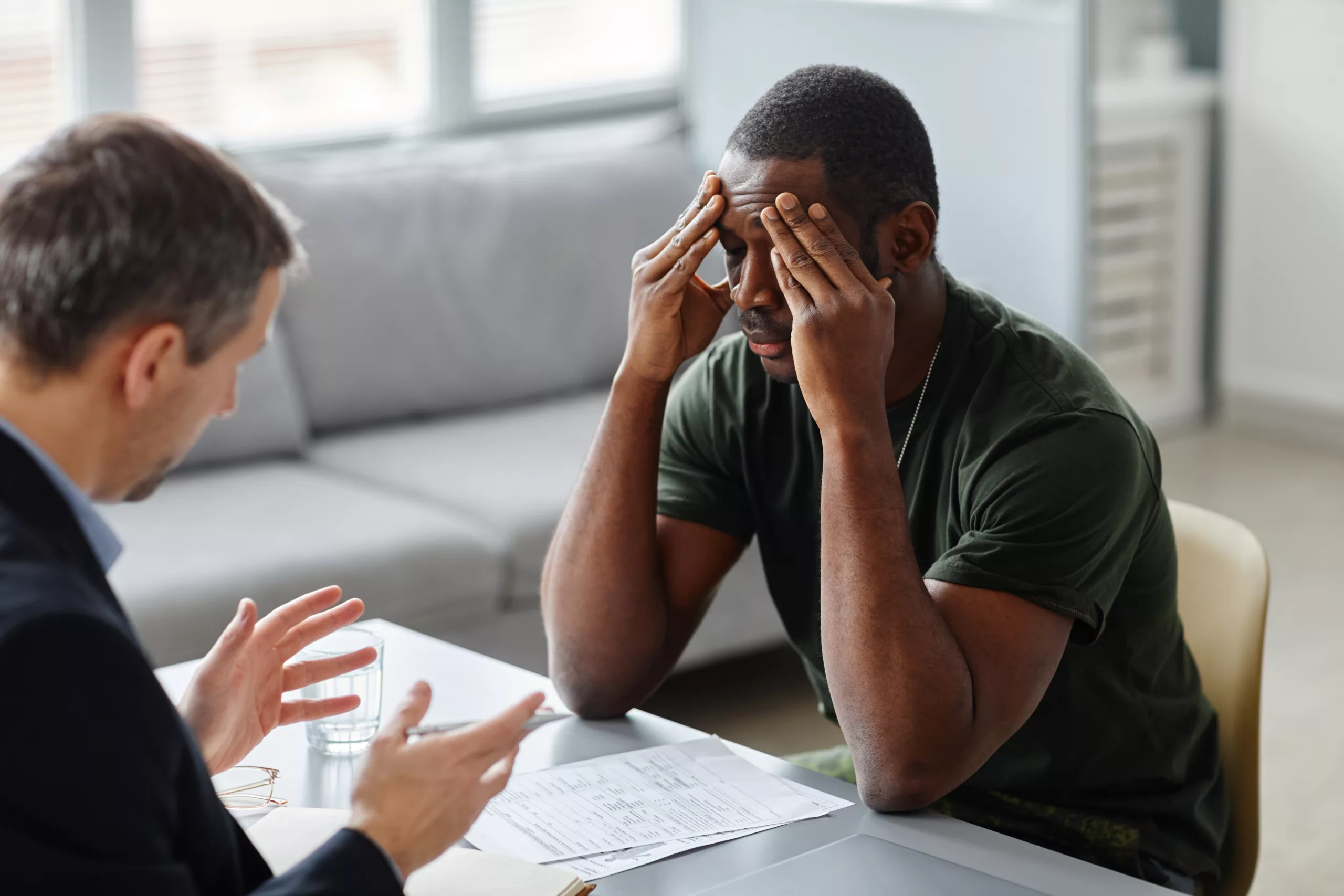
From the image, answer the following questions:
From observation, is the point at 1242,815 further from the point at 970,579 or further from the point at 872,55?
the point at 872,55

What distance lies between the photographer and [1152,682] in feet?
4.67

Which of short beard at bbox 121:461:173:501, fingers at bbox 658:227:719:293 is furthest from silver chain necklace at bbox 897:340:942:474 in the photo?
short beard at bbox 121:461:173:501

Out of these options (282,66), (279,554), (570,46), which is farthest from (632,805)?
(570,46)

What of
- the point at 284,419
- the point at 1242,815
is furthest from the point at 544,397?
the point at 1242,815

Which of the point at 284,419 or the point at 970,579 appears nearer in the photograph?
the point at 970,579

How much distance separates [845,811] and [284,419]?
194 centimetres

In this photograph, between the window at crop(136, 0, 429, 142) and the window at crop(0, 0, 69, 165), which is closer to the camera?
the window at crop(0, 0, 69, 165)

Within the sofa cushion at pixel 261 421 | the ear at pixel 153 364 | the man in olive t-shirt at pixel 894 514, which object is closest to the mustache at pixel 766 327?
the man in olive t-shirt at pixel 894 514

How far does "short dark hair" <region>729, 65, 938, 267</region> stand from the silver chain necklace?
0.12 meters

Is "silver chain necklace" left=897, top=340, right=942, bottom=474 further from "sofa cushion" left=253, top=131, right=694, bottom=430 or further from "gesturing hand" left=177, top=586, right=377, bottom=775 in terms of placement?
"sofa cushion" left=253, top=131, right=694, bottom=430

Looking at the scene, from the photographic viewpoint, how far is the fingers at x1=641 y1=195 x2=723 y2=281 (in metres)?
1.44

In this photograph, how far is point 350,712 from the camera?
4.40 ft

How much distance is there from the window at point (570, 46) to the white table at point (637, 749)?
7.95ft

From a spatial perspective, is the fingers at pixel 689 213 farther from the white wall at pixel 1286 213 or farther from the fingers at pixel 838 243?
the white wall at pixel 1286 213
